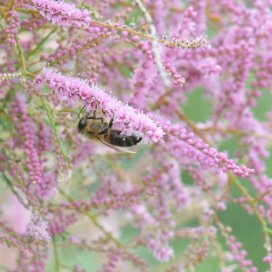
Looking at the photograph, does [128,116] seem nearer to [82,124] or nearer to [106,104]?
[106,104]

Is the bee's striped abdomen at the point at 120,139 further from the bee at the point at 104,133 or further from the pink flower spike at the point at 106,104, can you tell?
the pink flower spike at the point at 106,104

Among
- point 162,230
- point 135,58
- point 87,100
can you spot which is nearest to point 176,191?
point 162,230

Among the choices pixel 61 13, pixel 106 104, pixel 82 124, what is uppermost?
pixel 61 13

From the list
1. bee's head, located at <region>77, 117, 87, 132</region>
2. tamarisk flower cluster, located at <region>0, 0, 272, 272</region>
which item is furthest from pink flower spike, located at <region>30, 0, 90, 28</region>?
bee's head, located at <region>77, 117, 87, 132</region>

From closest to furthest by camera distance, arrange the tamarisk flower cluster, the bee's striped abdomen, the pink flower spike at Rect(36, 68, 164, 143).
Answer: the pink flower spike at Rect(36, 68, 164, 143) → the tamarisk flower cluster → the bee's striped abdomen

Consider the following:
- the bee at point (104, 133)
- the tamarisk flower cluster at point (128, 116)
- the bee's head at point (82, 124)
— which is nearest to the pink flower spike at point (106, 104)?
the tamarisk flower cluster at point (128, 116)

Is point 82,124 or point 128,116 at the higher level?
point 128,116

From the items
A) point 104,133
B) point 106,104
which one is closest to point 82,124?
point 104,133

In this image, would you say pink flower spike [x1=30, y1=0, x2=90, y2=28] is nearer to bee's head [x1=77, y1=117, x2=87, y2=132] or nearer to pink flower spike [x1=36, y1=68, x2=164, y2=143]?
pink flower spike [x1=36, y1=68, x2=164, y2=143]
